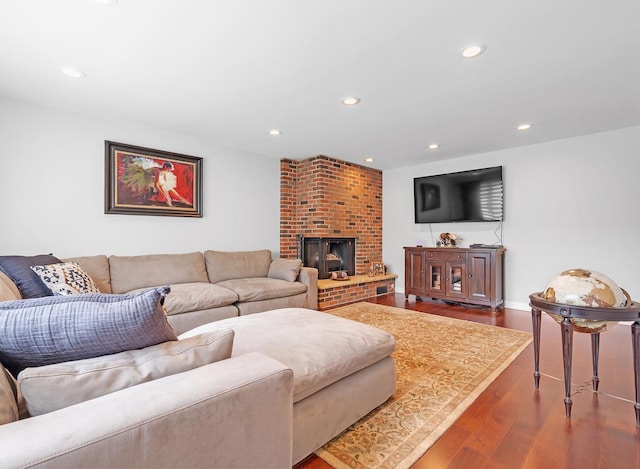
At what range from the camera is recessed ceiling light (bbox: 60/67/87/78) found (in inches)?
90.4

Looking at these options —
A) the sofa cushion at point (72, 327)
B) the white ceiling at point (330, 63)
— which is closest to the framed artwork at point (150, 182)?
the white ceiling at point (330, 63)

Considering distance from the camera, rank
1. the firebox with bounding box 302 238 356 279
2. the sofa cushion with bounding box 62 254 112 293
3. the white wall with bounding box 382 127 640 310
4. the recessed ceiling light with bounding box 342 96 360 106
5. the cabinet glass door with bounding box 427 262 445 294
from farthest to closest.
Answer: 1. the firebox with bounding box 302 238 356 279
2. the cabinet glass door with bounding box 427 262 445 294
3. the white wall with bounding box 382 127 640 310
4. the sofa cushion with bounding box 62 254 112 293
5. the recessed ceiling light with bounding box 342 96 360 106

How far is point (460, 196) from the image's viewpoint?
471 cm

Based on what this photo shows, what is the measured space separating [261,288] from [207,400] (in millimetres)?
2655

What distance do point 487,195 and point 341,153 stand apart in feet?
7.12

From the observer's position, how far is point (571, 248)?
12.9ft

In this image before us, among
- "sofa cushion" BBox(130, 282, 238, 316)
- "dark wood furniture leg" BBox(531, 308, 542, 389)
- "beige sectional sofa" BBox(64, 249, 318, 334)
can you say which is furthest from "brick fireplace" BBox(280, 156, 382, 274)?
"dark wood furniture leg" BBox(531, 308, 542, 389)

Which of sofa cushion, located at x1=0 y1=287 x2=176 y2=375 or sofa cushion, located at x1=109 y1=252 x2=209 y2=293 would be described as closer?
sofa cushion, located at x1=0 y1=287 x2=176 y2=375

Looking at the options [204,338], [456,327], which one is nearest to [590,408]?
[456,327]

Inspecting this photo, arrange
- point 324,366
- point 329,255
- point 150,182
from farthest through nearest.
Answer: point 329,255
point 150,182
point 324,366

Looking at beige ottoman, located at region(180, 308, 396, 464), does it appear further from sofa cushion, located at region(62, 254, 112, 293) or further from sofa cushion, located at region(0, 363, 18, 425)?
sofa cushion, located at region(62, 254, 112, 293)

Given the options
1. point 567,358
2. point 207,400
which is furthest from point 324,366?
point 567,358

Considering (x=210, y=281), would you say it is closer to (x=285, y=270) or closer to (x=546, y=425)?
(x=285, y=270)

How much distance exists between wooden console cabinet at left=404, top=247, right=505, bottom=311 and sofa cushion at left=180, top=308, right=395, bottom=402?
2.94 meters
